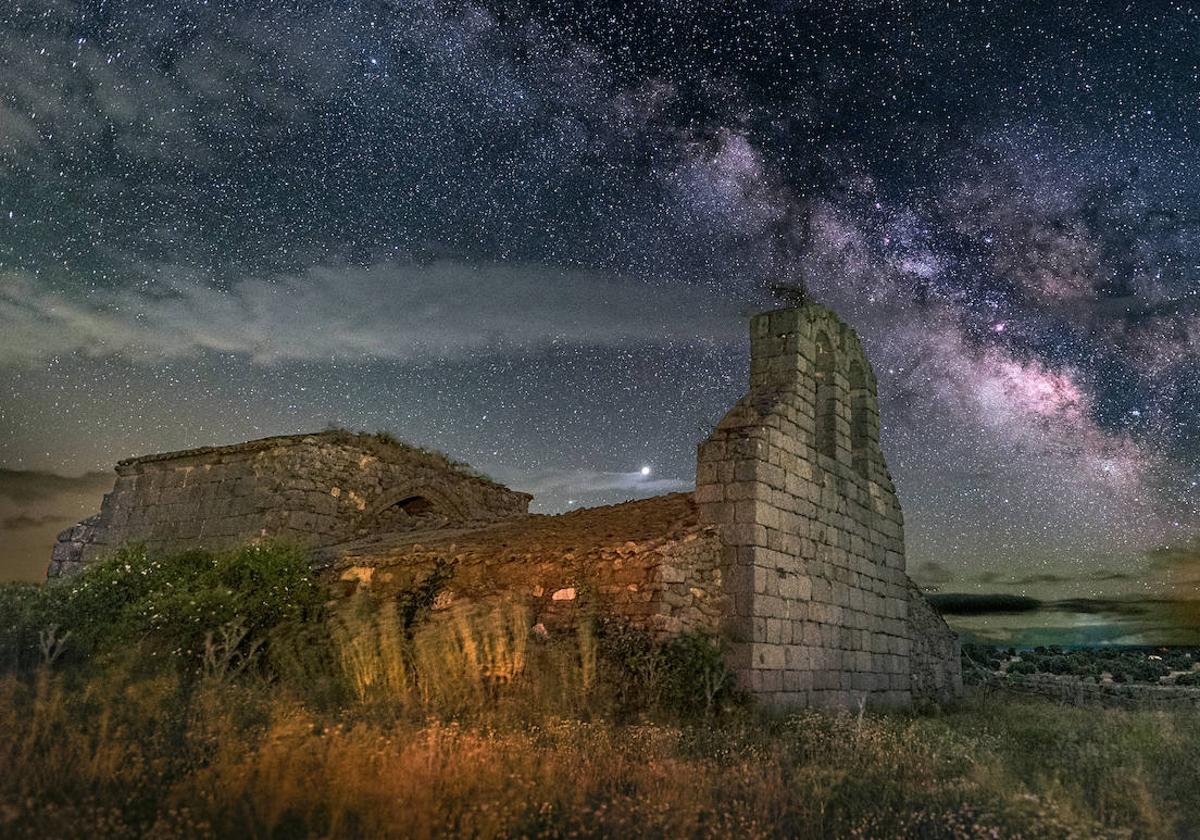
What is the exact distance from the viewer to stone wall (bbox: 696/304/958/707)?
33.5ft

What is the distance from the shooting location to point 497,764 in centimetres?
561

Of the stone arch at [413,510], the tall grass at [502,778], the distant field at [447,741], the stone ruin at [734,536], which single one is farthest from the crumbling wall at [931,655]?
the stone arch at [413,510]

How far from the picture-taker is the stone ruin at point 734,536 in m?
9.93

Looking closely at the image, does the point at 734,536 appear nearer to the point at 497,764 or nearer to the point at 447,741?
the point at 447,741

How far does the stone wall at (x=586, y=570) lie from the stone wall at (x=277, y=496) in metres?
4.15

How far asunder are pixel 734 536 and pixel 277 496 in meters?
10.1

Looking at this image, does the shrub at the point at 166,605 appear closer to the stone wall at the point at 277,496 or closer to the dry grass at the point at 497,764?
the dry grass at the point at 497,764

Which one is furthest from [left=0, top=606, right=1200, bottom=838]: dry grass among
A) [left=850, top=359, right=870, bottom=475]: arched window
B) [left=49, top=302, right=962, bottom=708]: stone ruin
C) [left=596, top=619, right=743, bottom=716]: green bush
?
[left=850, top=359, right=870, bottom=475]: arched window

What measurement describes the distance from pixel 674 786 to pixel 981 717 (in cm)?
956

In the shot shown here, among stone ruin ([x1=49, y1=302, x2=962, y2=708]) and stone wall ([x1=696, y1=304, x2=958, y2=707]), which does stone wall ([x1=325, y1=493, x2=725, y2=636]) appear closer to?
stone ruin ([x1=49, y1=302, x2=962, y2=708])

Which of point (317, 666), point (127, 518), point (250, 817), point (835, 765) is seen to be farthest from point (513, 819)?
point (127, 518)

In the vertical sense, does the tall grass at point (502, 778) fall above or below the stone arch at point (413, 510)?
below

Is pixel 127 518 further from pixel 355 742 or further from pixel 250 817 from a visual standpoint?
pixel 250 817

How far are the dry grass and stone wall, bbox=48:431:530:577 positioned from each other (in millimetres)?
7065
